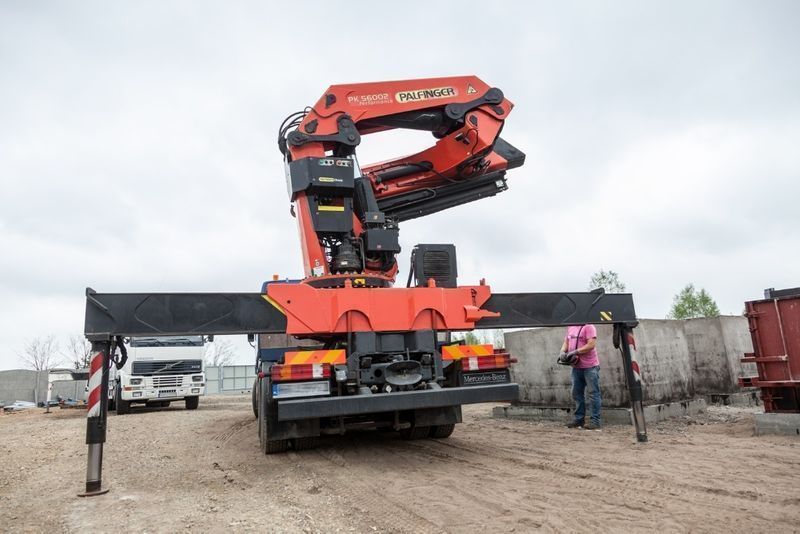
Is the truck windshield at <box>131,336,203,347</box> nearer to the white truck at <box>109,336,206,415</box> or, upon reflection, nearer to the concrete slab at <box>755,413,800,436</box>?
the white truck at <box>109,336,206,415</box>

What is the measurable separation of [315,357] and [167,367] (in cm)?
1129

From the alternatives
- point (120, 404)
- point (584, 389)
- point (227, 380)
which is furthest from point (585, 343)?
point (227, 380)

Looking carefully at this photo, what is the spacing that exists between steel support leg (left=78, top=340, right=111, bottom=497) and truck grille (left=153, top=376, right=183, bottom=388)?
10.3 metres

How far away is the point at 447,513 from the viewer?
344 cm

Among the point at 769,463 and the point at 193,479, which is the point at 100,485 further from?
the point at 769,463

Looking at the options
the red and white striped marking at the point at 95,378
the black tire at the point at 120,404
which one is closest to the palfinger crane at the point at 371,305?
the red and white striped marking at the point at 95,378

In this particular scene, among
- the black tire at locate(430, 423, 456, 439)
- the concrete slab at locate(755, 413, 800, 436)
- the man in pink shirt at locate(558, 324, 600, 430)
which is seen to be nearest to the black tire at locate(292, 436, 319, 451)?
the black tire at locate(430, 423, 456, 439)

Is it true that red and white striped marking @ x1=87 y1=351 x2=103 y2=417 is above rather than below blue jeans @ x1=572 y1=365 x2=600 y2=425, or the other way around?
above

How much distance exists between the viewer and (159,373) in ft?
46.3

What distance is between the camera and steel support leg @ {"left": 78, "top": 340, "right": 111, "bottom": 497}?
14.6 feet

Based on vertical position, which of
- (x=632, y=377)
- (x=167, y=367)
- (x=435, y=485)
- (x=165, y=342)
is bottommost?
(x=435, y=485)

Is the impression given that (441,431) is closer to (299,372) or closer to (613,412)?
(299,372)

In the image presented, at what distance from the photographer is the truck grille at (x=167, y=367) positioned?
13922 mm

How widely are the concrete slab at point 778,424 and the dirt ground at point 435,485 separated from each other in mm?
273
